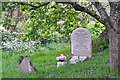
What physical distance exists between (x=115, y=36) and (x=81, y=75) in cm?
147

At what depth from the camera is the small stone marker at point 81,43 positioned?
29.6 feet

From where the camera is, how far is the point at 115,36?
5441 mm

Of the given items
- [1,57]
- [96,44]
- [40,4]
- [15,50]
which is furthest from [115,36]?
[15,50]

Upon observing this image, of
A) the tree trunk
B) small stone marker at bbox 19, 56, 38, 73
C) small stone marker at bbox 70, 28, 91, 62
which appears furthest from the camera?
small stone marker at bbox 70, 28, 91, 62

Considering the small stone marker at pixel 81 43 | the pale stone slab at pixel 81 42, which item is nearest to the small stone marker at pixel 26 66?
the small stone marker at pixel 81 43

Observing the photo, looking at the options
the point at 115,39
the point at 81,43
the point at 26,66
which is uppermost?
the point at 115,39

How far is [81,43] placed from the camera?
9.15m

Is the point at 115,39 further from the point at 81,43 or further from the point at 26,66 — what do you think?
the point at 81,43

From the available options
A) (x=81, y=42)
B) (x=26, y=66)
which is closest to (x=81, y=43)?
(x=81, y=42)

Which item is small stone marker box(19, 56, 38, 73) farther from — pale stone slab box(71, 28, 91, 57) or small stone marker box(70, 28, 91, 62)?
pale stone slab box(71, 28, 91, 57)

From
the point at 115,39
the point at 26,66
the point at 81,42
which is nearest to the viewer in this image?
the point at 115,39

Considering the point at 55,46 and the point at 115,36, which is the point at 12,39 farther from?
the point at 115,36

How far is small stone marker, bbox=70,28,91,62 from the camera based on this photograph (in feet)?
29.6

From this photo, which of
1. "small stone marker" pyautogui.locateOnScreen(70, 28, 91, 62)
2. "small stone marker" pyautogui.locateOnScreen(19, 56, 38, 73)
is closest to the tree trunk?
"small stone marker" pyautogui.locateOnScreen(19, 56, 38, 73)
